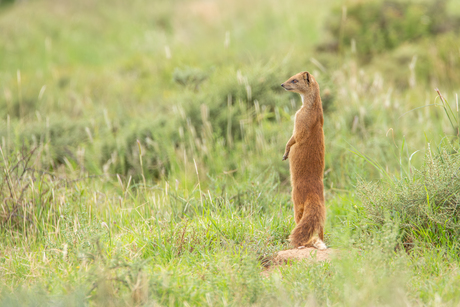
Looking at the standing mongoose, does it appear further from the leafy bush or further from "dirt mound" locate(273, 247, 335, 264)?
the leafy bush

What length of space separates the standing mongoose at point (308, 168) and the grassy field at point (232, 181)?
0.22 metres

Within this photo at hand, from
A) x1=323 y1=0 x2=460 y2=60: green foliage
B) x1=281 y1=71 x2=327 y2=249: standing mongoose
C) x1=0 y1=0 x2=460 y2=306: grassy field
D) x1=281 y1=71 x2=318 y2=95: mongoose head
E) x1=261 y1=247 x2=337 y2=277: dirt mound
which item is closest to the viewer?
x1=0 y1=0 x2=460 y2=306: grassy field

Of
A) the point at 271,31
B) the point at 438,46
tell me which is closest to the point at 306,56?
the point at 438,46

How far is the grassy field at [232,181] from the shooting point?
255 cm

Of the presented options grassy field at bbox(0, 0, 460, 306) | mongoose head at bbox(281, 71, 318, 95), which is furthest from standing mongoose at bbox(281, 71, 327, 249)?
grassy field at bbox(0, 0, 460, 306)

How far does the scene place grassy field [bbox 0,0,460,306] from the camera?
2555mm

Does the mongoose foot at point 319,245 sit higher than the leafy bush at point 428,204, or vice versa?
the leafy bush at point 428,204

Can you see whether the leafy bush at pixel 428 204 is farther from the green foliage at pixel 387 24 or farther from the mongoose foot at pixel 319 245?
the green foliage at pixel 387 24

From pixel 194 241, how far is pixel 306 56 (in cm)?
683

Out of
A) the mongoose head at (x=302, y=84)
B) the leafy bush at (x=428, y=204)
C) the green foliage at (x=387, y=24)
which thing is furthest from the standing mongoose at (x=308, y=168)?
the green foliage at (x=387, y=24)

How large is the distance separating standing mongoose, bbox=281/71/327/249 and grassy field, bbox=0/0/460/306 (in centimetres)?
22

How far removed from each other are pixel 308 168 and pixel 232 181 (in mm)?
1674

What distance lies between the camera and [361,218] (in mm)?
3359

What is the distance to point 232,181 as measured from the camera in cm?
473
